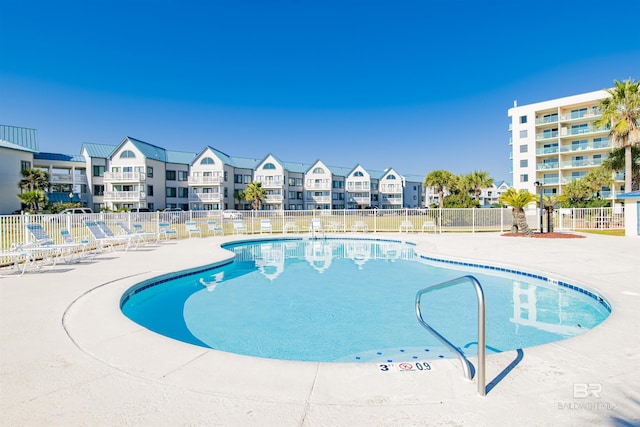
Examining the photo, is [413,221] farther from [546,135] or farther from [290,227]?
[546,135]

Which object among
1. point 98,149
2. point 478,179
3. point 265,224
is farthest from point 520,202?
point 98,149

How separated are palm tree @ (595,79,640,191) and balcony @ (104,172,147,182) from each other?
44.6 meters

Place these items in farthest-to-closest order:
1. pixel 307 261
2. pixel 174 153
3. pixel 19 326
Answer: pixel 174 153
pixel 307 261
pixel 19 326

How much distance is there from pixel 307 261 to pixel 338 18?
16208 millimetres

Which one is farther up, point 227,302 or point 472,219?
point 472,219

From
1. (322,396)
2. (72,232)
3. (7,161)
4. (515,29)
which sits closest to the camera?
(322,396)

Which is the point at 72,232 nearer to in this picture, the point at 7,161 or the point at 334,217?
the point at 334,217

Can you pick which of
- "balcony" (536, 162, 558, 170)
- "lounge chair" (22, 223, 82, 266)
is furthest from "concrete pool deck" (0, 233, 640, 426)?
"balcony" (536, 162, 558, 170)

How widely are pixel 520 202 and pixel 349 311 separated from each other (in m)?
14.3

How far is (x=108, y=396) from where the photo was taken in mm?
2967

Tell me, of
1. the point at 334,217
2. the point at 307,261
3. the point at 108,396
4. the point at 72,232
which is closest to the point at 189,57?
the point at 334,217

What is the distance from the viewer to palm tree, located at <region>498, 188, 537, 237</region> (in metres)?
17.6

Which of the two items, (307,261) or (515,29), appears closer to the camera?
(307,261)

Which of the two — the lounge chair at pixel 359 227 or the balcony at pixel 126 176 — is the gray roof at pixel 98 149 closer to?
the balcony at pixel 126 176
